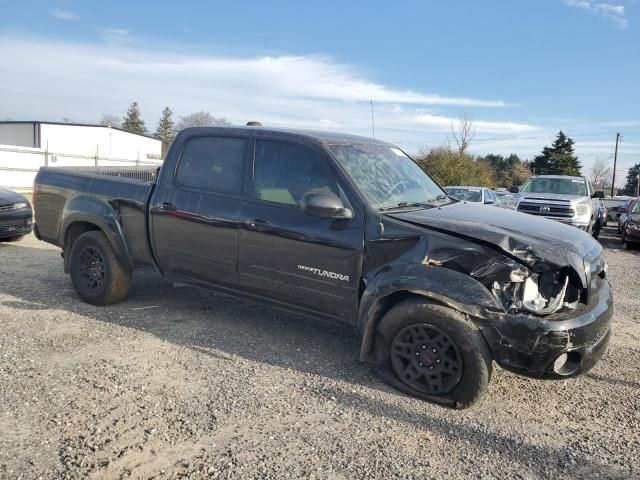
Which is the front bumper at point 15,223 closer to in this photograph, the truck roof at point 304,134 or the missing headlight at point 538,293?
the truck roof at point 304,134

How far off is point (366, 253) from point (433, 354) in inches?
34.8

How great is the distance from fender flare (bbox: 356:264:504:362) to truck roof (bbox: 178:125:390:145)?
4.50 ft

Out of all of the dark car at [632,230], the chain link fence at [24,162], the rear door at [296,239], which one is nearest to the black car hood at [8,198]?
the rear door at [296,239]

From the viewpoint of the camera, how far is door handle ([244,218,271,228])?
174 inches

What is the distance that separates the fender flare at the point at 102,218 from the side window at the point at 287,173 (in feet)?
5.90

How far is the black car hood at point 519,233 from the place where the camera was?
353 cm

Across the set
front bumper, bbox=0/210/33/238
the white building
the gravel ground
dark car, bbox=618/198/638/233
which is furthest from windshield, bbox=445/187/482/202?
the white building

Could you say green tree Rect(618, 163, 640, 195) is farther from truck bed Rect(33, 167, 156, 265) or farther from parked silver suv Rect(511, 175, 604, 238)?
truck bed Rect(33, 167, 156, 265)

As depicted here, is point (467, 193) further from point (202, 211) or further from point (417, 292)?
point (417, 292)

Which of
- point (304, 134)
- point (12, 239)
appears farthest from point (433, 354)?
point (12, 239)

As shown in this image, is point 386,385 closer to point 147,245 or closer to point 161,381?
point 161,381

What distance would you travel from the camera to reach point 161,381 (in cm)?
390

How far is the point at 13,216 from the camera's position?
9383mm

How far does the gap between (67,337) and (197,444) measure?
2327mm
